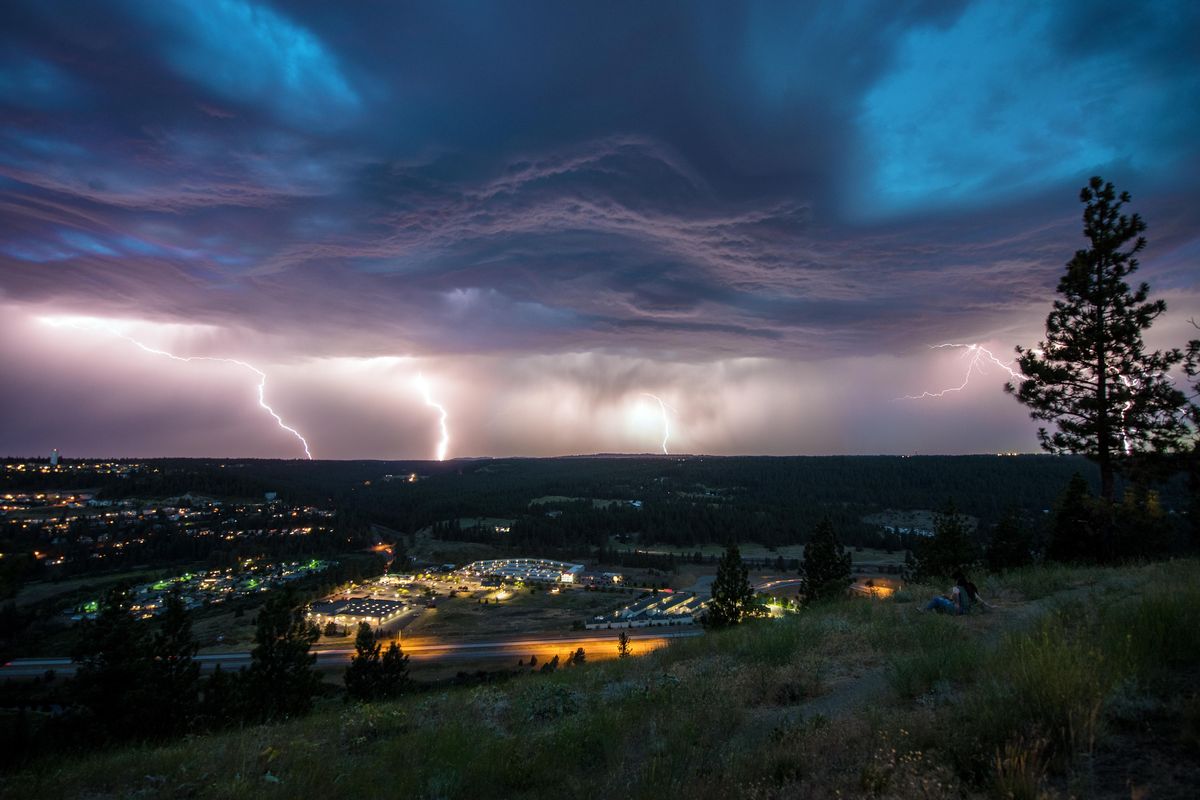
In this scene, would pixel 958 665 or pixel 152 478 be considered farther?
pixel 152 478

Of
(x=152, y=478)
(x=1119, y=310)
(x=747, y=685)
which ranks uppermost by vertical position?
(x=1119, y=310)

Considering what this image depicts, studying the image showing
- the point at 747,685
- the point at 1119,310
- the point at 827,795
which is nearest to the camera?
the point at 827,795

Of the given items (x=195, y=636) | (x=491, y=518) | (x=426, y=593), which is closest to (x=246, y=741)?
(x=195, y=636)

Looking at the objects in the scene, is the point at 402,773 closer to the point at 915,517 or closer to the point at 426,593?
the point at 426,593

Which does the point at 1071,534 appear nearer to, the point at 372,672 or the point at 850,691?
the point at 850,691

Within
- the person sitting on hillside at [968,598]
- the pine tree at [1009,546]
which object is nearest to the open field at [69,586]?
the person sitting on hillside at [968,598]

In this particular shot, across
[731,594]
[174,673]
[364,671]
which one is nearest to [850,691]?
[364,671]
